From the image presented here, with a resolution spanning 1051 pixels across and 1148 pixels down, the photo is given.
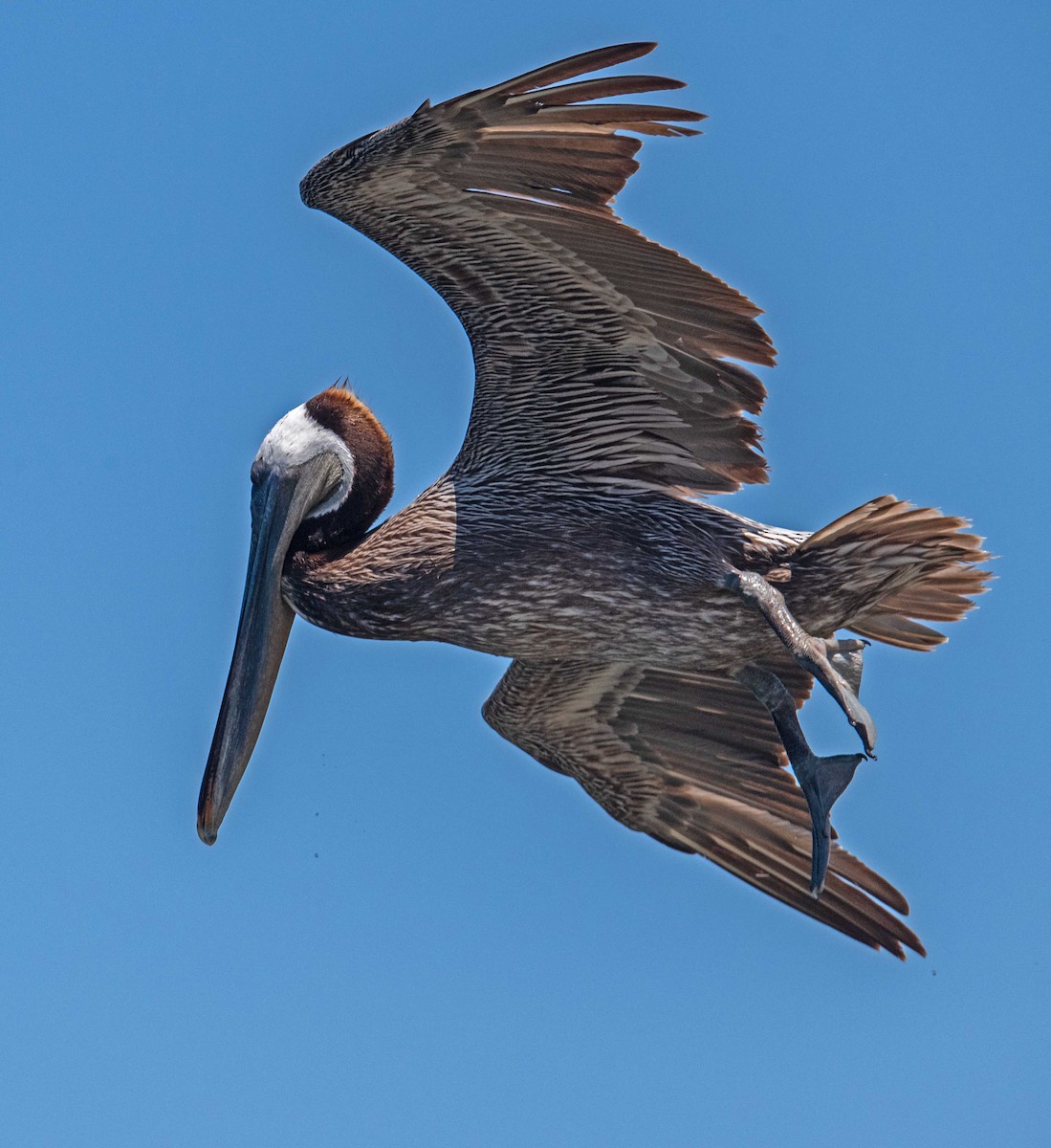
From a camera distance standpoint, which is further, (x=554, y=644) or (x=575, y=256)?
(x=554, y=644)

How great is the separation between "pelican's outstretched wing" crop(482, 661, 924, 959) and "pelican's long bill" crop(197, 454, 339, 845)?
121cm

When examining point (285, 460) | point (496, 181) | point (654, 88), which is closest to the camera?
point (654, 88)

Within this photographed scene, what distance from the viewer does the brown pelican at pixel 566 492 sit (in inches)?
268

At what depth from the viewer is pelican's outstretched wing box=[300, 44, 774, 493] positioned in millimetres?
6539

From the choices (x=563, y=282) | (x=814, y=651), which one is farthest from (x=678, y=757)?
(x=563, y=282)

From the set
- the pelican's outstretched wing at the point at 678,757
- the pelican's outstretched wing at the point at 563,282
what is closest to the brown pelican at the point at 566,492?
the pelican's outstretched wing at the point at 563,282

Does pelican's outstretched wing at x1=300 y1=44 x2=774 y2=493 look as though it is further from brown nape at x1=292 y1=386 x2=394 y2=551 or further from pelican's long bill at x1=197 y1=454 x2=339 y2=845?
pelican's long bill at x1=197 y1=454 x2=339 y2=845

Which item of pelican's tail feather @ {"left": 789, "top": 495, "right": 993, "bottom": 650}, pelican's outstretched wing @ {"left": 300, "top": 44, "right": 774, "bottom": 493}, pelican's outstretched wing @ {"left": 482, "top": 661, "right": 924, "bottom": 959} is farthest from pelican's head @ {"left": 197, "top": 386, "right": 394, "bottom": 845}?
pelican's tail feather @ {"left": 789, "top": 495, "right": 993, "bottom": 650}

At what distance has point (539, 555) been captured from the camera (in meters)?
7.41

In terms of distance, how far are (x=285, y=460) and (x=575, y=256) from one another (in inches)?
62.6

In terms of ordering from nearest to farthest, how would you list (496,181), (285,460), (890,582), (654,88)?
1. (654,88)
2. (496,181)
3. (890,582)
4. (285,460)

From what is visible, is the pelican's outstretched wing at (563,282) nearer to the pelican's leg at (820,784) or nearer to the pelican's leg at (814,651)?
the pelican's leg at (814,651)

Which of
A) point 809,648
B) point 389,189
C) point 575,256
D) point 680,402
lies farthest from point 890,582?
point 389,189

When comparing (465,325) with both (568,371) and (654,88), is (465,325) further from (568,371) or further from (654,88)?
(654,88)
